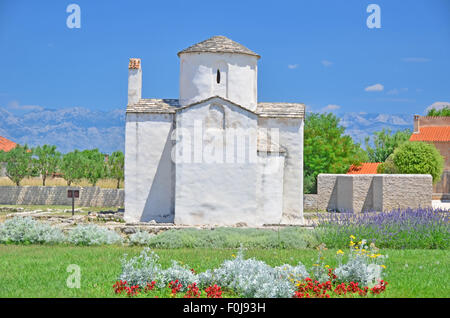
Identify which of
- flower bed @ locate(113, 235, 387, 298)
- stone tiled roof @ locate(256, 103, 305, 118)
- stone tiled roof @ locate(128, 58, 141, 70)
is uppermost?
stone tiled roof @ locate(128, 58, 141, 70)

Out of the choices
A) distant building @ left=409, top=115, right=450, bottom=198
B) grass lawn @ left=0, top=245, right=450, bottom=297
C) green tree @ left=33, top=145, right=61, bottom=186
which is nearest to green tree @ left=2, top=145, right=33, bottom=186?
green tree @ left=33, top=145, right=61, bottom=186

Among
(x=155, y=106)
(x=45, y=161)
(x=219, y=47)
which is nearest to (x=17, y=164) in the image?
(x=45, y=161)

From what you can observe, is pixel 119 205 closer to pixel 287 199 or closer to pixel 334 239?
pixel 287 199

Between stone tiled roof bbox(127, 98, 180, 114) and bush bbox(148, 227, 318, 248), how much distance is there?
26.2 feet

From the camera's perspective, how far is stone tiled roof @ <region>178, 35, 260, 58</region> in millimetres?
20922

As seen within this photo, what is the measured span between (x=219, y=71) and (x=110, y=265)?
12586 mm

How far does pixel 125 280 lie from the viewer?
26.4ft

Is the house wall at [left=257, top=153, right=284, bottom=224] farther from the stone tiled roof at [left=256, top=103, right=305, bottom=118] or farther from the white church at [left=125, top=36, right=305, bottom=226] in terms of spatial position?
the stone tiled roof at [left=256, top=103, right=305, bottom=118]

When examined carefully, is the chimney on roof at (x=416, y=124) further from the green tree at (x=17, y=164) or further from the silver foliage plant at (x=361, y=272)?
the silver foliage plant at (x=361, y=272)

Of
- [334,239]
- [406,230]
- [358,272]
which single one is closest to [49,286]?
[358,272]

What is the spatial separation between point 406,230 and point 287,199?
7.89 meters

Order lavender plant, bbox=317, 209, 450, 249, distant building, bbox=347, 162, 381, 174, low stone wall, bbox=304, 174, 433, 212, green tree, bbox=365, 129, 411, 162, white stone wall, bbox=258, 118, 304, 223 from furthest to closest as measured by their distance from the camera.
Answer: green tree, bbox=365, 129, 411, 162 < distant building, bbox=347, 162, 381, 174 < low stone wall, bbox=304, 174, 433, 212 < white stone wall, bbox=258, 118, 304, 223 < lavender plant, bbox=317, 209, 450, 249

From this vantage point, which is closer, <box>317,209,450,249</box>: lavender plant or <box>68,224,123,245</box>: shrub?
<box>317,209,450,249</box>: lavender plant
